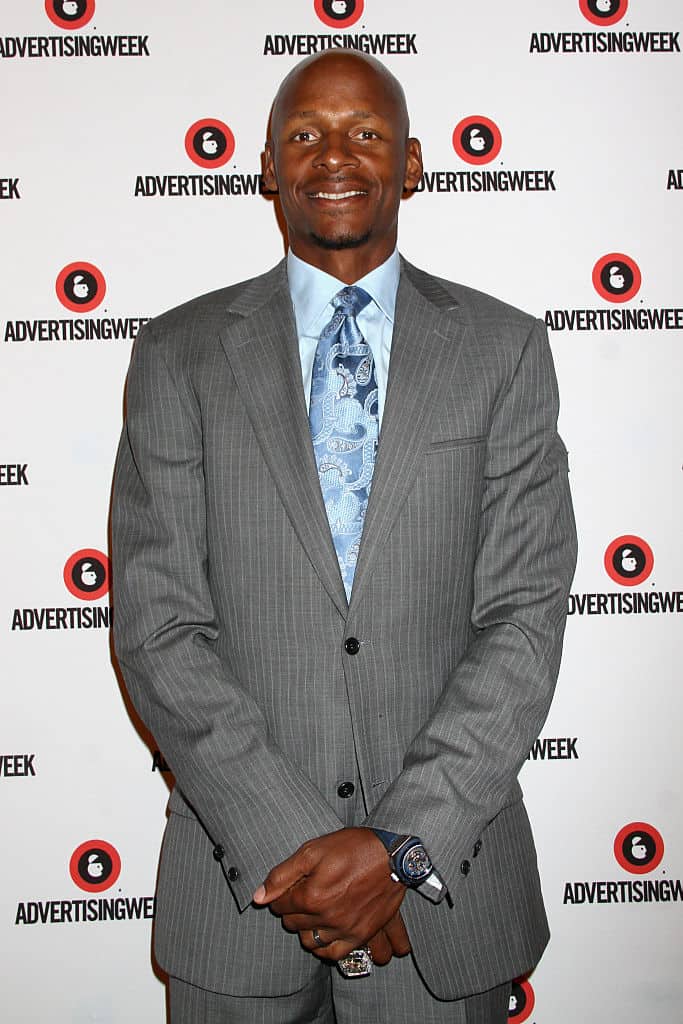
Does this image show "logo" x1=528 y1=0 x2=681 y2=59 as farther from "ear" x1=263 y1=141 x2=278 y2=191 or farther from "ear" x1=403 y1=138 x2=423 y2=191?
"ear" x1=263 y1=141 x2=278 y2=191

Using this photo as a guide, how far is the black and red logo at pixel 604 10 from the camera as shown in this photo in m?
2.37

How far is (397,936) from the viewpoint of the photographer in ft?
5.16

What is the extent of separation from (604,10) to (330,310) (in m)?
1.21

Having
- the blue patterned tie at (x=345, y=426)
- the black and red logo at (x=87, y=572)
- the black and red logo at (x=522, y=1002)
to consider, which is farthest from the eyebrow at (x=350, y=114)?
the black and red logo at (x=522, y=1002)

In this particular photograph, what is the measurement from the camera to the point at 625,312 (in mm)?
2402

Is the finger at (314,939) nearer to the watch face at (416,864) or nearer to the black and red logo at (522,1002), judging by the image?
the watch face at (416,864)

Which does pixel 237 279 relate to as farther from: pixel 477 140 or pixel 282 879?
pixel 282 879

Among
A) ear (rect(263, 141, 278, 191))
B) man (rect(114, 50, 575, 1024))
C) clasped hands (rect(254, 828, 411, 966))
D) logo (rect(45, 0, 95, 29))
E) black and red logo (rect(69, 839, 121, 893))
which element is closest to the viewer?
clasped hands (rect(254, 828, 411, 966))

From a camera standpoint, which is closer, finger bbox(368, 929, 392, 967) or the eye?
finger bbox(368, 929, 392, 967)

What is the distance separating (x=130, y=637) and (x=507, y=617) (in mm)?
617

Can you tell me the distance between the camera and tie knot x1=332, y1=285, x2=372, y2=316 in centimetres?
177

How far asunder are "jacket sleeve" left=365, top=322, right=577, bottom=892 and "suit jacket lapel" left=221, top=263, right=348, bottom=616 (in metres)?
0.25

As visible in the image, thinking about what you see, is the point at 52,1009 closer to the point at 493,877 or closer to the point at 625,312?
the point at 493,877

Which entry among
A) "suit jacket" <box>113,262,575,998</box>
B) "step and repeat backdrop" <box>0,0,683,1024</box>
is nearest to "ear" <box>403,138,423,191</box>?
"suit jacket" <box>113,262,575,998</box>
